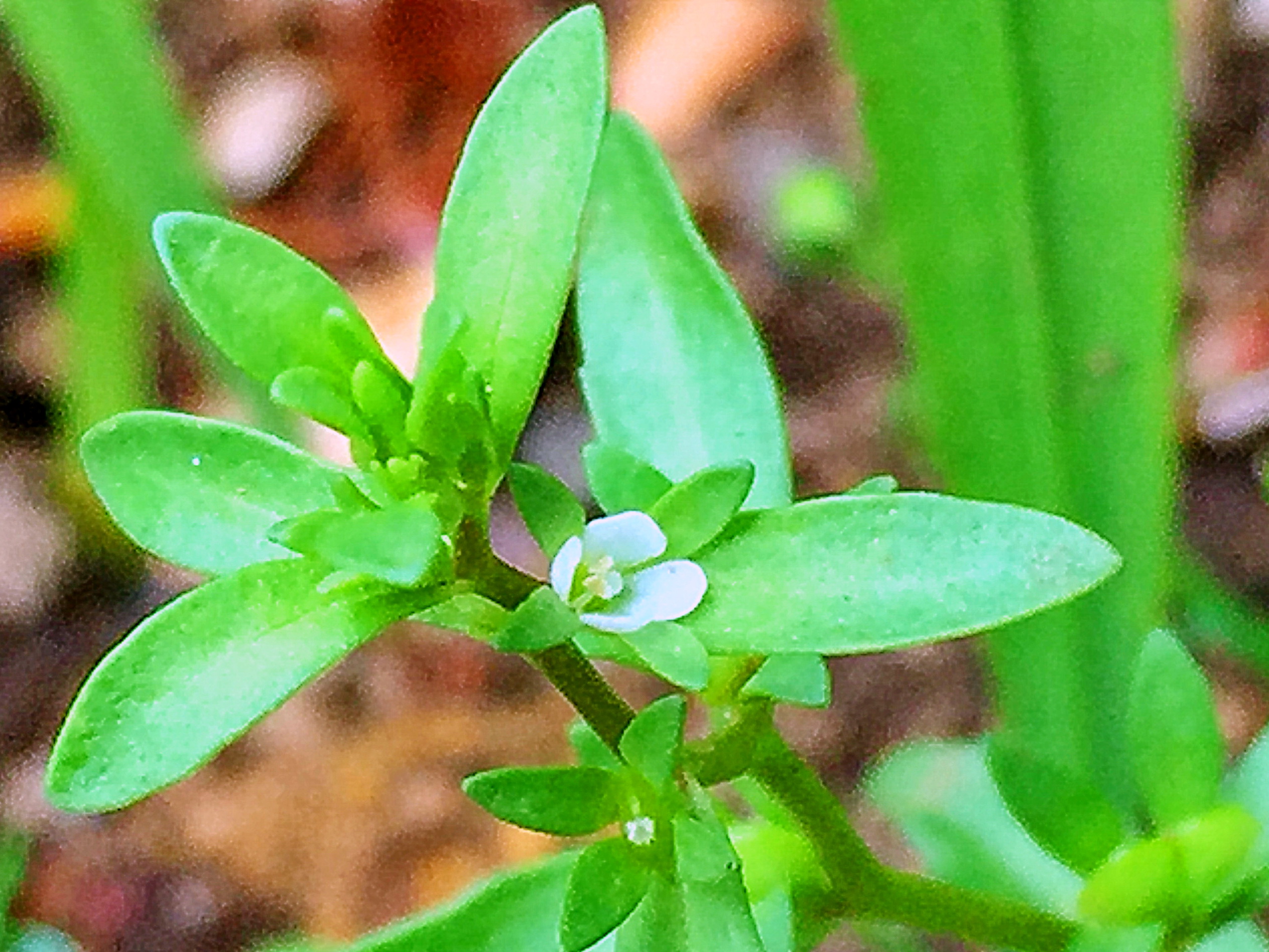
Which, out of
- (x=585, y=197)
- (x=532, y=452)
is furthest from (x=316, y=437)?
(x=585, y=197)

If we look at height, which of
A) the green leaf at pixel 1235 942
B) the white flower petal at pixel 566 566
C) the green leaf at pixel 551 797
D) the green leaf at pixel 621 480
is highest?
the green leaf at pixel 621 480

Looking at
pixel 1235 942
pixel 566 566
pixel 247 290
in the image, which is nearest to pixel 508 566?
pixel 566 566

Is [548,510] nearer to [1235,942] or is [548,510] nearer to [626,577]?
[626,577]

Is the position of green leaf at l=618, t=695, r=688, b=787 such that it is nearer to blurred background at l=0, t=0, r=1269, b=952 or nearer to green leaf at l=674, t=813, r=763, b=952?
green leaf at l=674, t=813, r=763, b=952

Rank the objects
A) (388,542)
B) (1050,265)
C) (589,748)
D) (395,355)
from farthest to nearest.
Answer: (395,355), (1050,265), (589,748), (388,542)

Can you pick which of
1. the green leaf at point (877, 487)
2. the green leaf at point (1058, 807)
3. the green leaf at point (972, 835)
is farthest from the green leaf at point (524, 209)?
the green leaf at point (972, 835)

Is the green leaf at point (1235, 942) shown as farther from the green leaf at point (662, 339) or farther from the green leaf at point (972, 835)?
the green leaf at point (662, 339)

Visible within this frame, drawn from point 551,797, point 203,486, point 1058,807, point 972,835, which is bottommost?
point 972,835
